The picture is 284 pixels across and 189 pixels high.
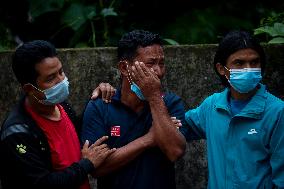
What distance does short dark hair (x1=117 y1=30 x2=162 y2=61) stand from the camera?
3295 millimetres

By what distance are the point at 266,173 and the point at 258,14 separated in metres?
4.19

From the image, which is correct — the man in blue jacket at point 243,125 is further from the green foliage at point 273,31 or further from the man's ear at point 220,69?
the green foliage at point 273,31

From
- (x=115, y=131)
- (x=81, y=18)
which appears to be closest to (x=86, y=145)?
(x=115, y=131)

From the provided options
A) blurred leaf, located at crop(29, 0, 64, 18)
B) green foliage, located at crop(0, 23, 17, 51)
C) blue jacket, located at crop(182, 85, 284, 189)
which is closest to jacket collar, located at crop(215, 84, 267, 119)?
blue jacket, located at crop(182, 85, 284, 189)

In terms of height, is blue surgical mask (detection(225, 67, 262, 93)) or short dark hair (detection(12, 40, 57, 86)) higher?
short dark hair (detection(12, 40, 57, 86))

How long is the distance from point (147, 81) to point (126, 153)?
19.3 inches

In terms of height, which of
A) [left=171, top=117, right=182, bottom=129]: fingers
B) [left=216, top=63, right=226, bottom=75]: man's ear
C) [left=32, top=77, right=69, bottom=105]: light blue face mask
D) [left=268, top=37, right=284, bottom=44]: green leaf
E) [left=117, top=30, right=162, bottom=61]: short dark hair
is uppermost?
[left=117, top=30, right=162, bottom=61]: short dark hair

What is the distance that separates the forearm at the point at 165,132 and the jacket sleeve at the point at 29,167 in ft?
1.75

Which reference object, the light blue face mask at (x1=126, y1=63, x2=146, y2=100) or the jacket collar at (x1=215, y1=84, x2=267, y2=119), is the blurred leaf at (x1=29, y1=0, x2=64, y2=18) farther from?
the jacket collar at (x1=215, y1=84, x2=267, y2=119)

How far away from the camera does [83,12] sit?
6.03 metres

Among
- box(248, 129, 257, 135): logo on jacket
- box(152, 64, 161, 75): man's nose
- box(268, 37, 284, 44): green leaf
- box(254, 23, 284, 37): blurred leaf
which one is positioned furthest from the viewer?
box(254, 23, 284, 37): blurred leaf

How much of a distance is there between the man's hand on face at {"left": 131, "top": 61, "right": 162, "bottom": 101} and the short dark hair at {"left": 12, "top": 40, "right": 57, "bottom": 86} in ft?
1.92

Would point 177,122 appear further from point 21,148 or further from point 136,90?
point 21,148

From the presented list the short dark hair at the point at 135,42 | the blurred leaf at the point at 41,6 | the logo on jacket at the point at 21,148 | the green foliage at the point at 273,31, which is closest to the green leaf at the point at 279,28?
the green foliage at the point at 273,31
